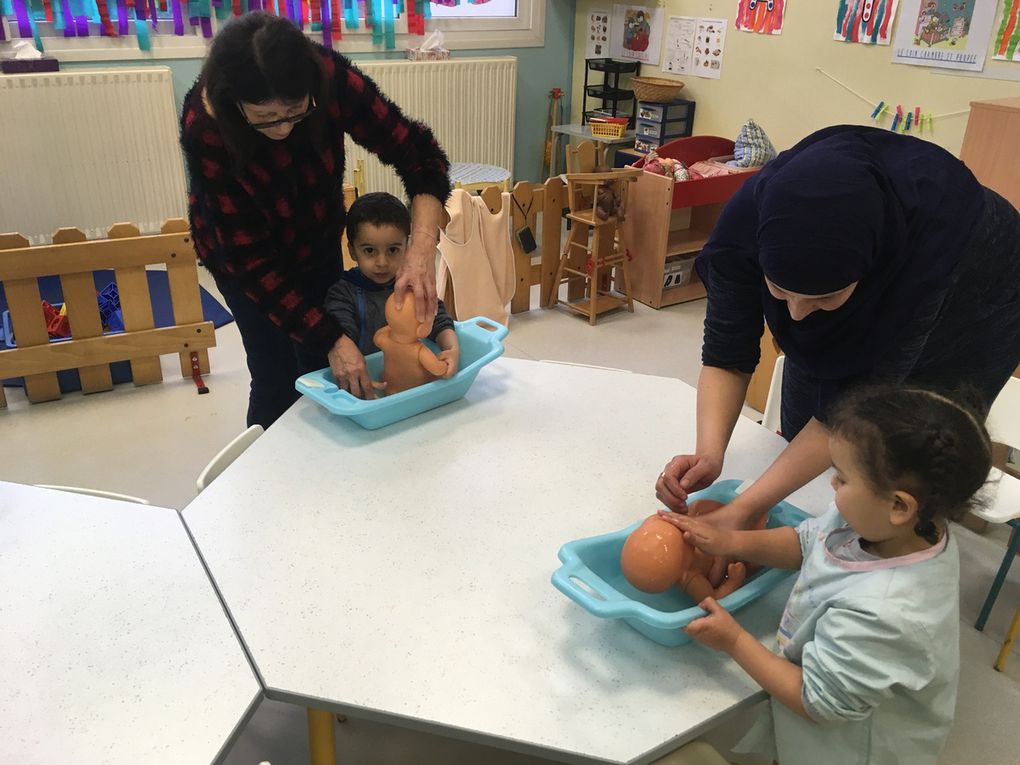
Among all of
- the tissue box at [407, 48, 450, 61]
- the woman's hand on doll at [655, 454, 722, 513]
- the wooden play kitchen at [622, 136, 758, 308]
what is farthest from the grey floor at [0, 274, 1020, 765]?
the tissue box at [407, 48, 450, 61]

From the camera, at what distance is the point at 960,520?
961 mm

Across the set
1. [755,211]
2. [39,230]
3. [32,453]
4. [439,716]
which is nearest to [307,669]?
[439,716]

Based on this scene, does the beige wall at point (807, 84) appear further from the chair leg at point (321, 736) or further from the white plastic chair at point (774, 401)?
the chair leg at point (321, 736)

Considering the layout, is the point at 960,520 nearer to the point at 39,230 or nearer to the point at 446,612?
the point at 446,612

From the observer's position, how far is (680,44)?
462 centimetres

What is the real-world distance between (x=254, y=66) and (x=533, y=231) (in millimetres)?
2545

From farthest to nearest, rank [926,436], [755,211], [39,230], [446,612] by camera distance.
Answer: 1. [39,230]
2. [755,211]
3. [446,612]
4. [926,436]

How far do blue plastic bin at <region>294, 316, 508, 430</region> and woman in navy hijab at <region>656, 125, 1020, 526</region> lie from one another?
49cm

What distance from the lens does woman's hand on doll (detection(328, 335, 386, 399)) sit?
1586mm

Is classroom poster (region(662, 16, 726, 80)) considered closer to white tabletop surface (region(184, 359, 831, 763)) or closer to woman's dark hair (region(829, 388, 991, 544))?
white tabletop surface (region(184, 359, 831, 763))

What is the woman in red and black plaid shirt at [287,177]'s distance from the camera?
4.54 feet

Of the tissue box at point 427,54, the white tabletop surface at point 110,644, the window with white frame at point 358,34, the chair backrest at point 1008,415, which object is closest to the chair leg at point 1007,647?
the chair backrest at point 1008,415

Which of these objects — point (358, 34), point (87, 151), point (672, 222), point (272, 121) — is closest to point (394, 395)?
point (272, 121)

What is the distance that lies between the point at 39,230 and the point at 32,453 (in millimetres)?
1997
